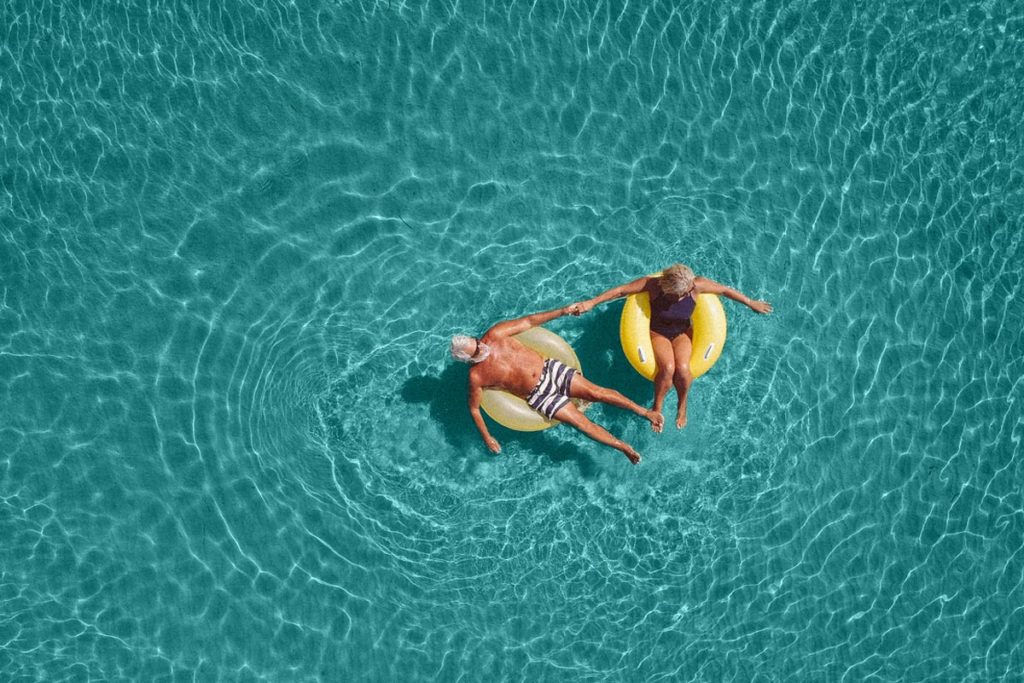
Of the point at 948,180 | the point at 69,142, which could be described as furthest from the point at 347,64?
the point at 948,180

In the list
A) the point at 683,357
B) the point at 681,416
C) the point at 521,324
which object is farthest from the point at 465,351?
the point at 681,416

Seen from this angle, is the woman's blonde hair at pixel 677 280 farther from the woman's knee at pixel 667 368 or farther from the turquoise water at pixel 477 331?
the turquoise water at pixel 477 331

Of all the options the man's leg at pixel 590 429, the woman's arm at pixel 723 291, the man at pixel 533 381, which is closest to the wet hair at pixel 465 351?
the man at pixel 533 381

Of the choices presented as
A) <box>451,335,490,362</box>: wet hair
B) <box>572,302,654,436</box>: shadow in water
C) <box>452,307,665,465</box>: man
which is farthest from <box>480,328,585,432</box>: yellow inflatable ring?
<box>451,335,490,362</box>: wet hair

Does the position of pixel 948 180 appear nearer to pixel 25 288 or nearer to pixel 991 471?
pixel 991 471

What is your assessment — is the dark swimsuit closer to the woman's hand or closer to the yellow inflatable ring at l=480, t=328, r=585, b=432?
the woman's hand

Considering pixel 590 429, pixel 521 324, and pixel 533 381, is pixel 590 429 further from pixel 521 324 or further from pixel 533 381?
pixel 521 324
